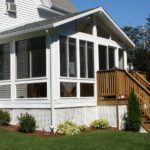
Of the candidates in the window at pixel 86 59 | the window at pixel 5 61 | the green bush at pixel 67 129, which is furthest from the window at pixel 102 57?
the green bush at pixel 67 129

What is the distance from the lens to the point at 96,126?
18812mm

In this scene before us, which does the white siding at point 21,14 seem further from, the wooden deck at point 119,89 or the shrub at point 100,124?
the shrub at point 100,124

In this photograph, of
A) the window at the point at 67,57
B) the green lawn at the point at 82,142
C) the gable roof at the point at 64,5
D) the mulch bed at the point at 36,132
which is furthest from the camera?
the gable roof at the point at 64,5

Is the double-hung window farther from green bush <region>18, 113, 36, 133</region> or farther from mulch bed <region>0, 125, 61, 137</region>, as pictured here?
mulch bed <region>0, 125, 61, 137</region>

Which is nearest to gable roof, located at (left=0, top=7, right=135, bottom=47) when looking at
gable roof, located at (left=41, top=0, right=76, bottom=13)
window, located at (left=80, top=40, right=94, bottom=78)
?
window, located at (left=80, top=40, right=94, bottom=78)

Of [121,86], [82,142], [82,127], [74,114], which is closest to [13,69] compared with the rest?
[74,114]

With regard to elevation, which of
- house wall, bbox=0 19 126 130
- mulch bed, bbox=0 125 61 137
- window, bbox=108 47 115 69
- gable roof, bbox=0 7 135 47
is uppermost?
gable roof, bbox=0 7 135 47

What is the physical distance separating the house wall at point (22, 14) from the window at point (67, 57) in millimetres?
5381

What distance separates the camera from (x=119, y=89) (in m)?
19.0

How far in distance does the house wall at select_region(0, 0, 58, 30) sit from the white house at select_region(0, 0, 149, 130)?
3.08 m

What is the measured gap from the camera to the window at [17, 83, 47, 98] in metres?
18.1

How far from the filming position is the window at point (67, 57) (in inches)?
720

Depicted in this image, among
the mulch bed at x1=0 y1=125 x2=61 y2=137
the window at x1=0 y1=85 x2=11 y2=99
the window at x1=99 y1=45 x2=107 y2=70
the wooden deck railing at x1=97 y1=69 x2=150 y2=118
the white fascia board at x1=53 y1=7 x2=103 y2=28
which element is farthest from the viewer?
the window at x1=99 y1=45 x2=107 y2=70

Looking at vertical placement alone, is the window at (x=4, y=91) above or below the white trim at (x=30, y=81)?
below
